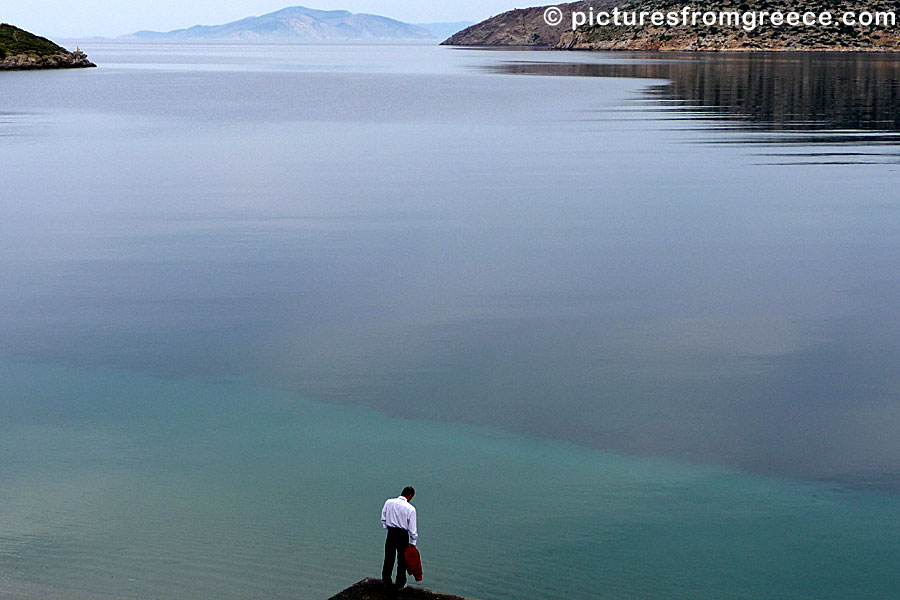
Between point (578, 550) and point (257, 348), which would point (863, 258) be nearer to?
point (257, 348)

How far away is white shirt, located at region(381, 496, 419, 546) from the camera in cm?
1472

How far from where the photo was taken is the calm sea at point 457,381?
1745 centimetres

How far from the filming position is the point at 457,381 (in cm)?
2598

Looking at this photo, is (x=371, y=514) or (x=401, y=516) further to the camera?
(x=371, y=514)

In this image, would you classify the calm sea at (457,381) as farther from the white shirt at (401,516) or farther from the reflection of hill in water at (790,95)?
the reflection of hill in water at (790,95)

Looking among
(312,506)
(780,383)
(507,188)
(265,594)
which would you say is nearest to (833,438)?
(780,383)

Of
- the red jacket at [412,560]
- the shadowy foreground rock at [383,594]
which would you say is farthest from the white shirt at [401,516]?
the shadowy foreground rock at [383,594]

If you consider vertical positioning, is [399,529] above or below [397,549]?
above

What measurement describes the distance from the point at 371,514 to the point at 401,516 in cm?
424

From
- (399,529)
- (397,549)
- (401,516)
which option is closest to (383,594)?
(397,549)

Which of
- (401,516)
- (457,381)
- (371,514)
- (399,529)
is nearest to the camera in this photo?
(401,516)

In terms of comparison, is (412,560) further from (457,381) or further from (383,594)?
(457,381)

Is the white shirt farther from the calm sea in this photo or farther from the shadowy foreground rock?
the calm sea

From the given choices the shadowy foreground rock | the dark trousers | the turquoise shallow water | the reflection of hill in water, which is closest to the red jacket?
the dark trousers
